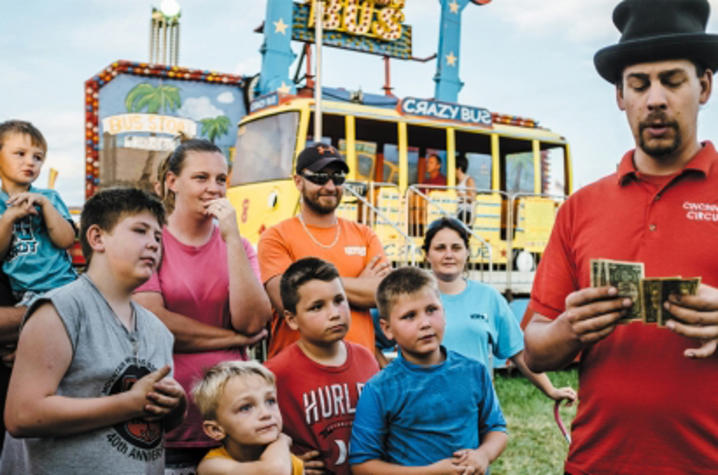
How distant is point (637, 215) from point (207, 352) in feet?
5.58

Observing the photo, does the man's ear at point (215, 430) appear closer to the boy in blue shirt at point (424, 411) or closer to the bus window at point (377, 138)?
the boy in blue shirt at point (424, 411)

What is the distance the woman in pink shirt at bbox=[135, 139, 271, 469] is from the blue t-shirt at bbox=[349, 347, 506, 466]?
0.57 metres

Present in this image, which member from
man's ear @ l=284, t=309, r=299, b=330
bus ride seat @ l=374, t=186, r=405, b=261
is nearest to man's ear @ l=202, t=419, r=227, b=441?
man's ear @ l=284, t=309, r=299, b=330

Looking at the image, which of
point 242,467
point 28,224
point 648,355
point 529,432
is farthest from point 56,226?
point 529,432

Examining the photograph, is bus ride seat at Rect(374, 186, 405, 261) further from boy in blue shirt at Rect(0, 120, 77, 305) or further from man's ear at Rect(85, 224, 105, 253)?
man's ear at Rect(85, 224, 105, 253)

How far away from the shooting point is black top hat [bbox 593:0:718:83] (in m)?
1.80

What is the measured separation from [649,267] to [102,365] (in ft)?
5.32

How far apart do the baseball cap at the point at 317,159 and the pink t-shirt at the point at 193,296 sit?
940 millimetres

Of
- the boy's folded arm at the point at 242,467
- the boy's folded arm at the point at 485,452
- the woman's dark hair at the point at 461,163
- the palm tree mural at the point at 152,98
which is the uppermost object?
the palm tree mural at the point at 152,98

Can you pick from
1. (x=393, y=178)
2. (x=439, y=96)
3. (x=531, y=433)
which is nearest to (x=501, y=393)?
(x=531, y=433)

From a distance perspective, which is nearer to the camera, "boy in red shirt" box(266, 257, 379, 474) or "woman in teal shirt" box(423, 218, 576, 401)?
"boy in red shirt" box(266, 257, 379, 474)

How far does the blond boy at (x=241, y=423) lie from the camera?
7.32 ft

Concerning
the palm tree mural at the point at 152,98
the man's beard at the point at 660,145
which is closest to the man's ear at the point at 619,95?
the man's beard at the point at 660,145

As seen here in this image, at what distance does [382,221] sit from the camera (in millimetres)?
8523
